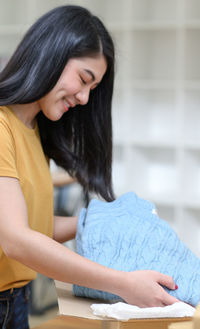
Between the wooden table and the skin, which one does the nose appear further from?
the wooden table

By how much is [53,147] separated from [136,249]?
52 centimetres

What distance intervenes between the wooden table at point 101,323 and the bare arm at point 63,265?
10 cm

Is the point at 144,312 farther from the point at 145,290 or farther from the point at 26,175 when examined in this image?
the point at 26,175

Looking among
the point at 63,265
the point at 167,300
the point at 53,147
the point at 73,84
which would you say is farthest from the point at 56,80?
the point at 167,300

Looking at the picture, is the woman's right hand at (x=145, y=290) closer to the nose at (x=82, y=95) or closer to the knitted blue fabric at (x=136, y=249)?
the knitted blue fabric at (x=136, y=249)

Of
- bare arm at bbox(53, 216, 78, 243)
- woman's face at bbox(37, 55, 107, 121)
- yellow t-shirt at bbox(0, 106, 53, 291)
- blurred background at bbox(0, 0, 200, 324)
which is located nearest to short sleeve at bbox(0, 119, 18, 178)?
yellow t-shirt at bbox(0, 106, 53, 291)

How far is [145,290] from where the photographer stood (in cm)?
105

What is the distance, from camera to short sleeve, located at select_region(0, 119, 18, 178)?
46.8 inches

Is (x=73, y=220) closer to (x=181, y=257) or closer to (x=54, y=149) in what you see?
(x=54, y=149)

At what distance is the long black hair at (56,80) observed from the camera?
1.27m

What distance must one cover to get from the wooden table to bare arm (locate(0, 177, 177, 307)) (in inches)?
4.1

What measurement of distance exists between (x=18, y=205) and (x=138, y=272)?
282 mm

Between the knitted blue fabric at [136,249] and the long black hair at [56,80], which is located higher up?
the long black hair at [56,80]

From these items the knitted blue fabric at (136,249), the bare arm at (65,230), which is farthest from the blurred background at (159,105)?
the knitted blue fabric at (136,249)
